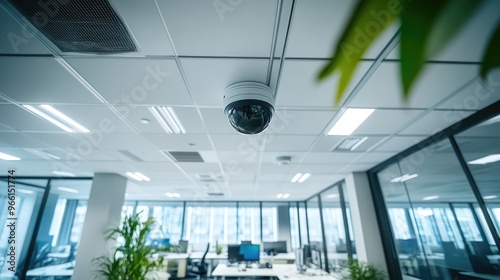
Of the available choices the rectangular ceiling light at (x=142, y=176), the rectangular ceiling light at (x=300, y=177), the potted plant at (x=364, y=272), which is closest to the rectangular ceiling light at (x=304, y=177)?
the rectangular ceiling light at (x=300, y=177)

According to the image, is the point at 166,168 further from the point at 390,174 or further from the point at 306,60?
the point at 390,174

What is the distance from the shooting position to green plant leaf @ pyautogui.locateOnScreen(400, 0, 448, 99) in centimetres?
27

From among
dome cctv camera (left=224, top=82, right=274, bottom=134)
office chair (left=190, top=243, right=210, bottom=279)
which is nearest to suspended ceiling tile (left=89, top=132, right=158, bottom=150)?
dome cctv camera (left=224, top=82, right=274, bottom=134)

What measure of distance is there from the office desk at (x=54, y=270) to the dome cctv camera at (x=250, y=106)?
5.43 m

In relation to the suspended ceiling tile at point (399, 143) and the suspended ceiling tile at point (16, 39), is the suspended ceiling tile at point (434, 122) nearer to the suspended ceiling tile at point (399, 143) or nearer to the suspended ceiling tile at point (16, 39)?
the suspended ceiling tile at point (399, 143)

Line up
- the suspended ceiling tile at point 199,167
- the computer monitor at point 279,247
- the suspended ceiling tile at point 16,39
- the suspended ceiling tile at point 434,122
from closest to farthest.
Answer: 1. the suspended ceiling tile at point 16,39
2. the suspended ceiling tile at point 434,122
3. the suspended ceiling tile at point 199,167
4. the computer monitor at point 279,247

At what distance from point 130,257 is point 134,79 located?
12.0ft

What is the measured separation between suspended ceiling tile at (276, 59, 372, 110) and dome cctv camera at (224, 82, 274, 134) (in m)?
0.22

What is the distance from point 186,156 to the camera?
3.62 metres

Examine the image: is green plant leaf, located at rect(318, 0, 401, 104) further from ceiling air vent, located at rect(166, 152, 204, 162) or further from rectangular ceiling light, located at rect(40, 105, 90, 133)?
ceiling air vent, located at rect(166, 152, 204, 162)

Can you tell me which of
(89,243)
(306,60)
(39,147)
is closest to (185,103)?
(306,60)

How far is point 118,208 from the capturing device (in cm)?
487

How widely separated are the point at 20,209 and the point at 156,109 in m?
4.88

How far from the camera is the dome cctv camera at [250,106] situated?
1696 millimetres
